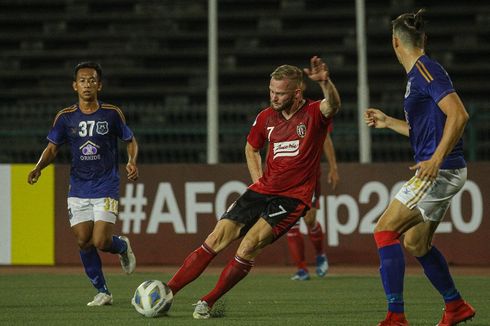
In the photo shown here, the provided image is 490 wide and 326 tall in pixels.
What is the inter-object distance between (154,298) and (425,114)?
2452 millimetres

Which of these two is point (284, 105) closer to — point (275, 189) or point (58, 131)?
point (275, 189)

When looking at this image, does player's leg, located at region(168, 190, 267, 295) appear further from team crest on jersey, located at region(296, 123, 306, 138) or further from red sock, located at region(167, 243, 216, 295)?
team crest on jersey, located at region(296, 123, 306, 138)

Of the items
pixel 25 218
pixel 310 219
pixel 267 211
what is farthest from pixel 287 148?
pixel 25 218

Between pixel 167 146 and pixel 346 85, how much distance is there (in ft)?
17.7

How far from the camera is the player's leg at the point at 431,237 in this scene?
696 cm

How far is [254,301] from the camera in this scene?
9.55 m

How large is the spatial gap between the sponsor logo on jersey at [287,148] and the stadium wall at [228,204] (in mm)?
6080

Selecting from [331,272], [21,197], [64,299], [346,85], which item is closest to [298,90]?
[64,299]

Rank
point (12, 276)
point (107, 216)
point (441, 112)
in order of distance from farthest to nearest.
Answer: point (12, 276) < point (107, 216) < point (441, 112)

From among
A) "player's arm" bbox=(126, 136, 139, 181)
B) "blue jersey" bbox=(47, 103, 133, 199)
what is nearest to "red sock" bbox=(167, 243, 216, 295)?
"player's arm" bbox=(126, 136, 139, 181)

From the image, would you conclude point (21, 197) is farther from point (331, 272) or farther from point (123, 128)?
point (123, 128)

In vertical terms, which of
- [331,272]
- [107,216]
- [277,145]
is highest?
[277,145]

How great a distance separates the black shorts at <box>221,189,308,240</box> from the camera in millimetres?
8008

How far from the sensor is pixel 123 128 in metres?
9.77
